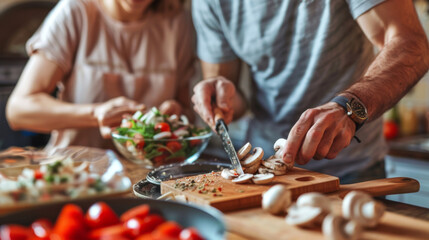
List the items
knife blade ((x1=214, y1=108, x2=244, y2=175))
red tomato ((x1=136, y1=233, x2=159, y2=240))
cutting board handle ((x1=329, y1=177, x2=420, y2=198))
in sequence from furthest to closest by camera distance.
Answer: knife blade ((x1=214, y1=108, x2=244, y2=175)), cutting board handle ((x1=329, y1=177, x2=420, y2=198)), red tomato ((x1=136, y1=233, x2=159, y2=240))

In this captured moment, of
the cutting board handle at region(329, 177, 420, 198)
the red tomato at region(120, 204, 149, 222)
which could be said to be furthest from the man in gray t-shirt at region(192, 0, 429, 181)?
the red tomato at region(120, 204, 149, 222)

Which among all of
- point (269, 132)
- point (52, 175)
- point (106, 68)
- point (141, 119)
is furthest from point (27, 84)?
point (52, 175)

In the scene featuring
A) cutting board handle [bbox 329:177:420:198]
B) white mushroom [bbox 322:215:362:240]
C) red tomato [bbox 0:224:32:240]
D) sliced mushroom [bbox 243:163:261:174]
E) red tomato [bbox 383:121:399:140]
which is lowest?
red tomato [bbox 383:121:399:140]

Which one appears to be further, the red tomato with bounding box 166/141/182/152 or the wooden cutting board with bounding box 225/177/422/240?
the red tomato with bounding box 166/141/182/152

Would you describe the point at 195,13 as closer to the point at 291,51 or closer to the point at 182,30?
the point at 182,30

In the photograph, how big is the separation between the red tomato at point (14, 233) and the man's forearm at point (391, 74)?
824 millimetres

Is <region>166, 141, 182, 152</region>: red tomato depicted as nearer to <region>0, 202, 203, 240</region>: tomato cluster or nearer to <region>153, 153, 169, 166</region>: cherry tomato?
<region>153, 153, 169, 166</region>: cherry tomato

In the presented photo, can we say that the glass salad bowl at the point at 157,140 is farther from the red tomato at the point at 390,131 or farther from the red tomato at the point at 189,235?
the red tomato at the point at 390,131

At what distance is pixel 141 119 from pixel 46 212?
0.73m

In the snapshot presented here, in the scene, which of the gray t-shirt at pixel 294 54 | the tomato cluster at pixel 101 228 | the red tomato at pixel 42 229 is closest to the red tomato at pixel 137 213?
the tomato cluster at pixel 101 228

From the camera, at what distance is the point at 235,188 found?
100 cm

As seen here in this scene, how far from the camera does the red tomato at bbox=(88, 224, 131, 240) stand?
0.63 meters

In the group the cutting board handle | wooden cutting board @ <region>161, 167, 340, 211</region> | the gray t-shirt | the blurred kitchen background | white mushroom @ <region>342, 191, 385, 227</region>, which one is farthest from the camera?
the blurred kitchen background

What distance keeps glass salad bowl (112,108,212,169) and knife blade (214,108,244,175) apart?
0.31ft
